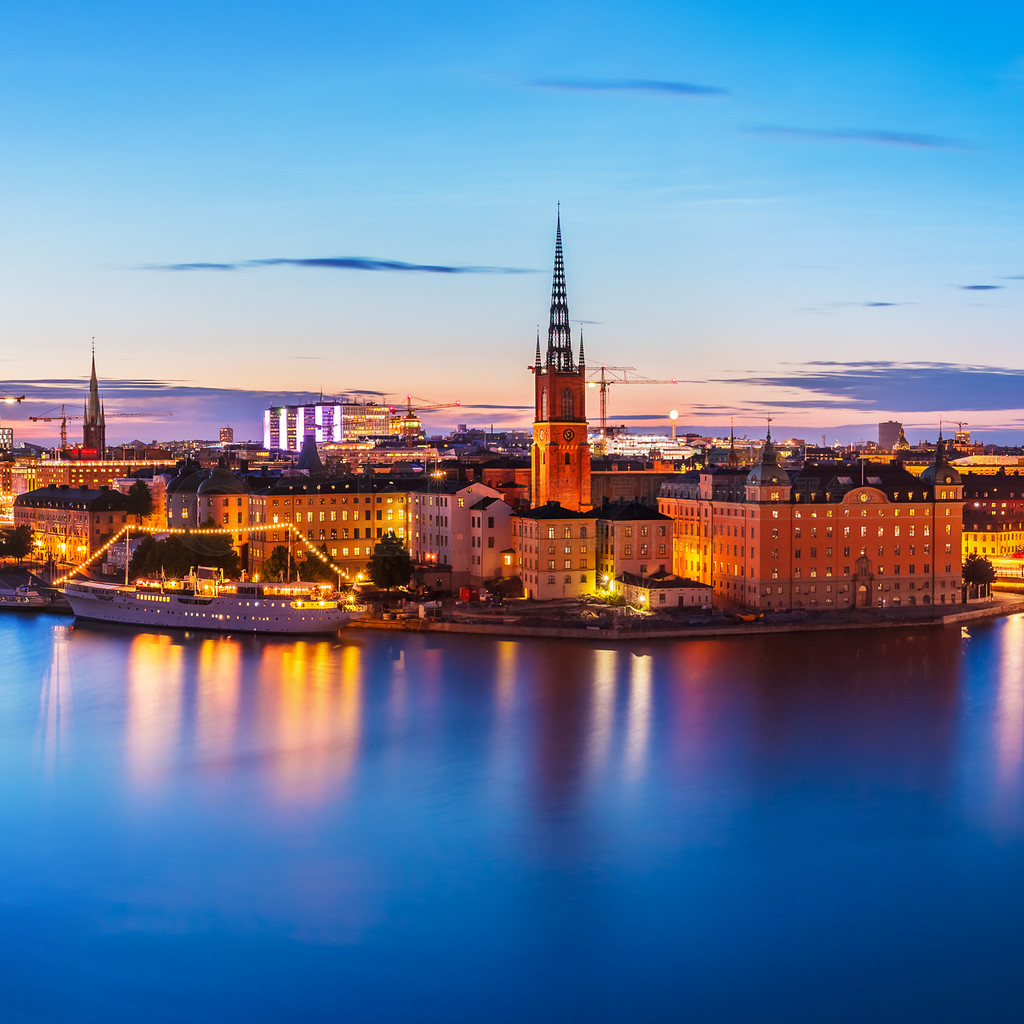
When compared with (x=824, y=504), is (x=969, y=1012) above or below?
below

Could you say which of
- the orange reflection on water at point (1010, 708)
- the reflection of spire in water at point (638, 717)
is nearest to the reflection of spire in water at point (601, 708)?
the reflection of spire in water at point (638, 717)

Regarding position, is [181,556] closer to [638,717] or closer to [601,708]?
[601,708]

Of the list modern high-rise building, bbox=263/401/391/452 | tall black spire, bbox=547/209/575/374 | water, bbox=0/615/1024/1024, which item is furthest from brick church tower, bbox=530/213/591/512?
modern high-rise building, bbox=263/401/391/452

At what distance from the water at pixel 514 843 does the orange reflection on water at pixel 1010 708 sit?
0.07 metres

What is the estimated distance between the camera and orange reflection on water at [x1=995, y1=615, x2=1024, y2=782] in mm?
12906

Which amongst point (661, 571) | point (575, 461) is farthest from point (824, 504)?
point (575, 461)

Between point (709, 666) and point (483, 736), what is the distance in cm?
455

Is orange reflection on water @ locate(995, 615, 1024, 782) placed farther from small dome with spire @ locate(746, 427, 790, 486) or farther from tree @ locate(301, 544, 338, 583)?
tree @ locate(301, 544, 338, 583)

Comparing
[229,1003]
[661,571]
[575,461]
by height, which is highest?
[575,461]

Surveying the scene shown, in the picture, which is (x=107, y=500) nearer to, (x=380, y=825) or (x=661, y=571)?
(x=661, y=571)

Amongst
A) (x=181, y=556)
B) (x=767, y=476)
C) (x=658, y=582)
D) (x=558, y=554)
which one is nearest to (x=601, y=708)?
(x=658, y=582)

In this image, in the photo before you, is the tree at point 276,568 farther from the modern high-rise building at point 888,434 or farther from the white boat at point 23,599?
the modern high-rise building at point 888,434

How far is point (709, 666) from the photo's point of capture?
17.1 metres

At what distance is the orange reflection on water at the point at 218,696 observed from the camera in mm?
13484
